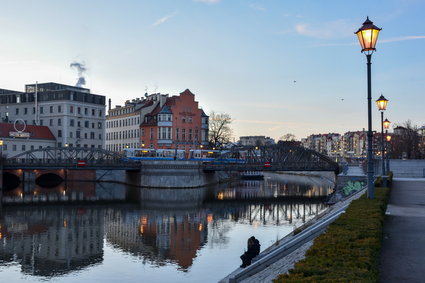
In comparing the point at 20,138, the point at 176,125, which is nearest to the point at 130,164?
the point at 176,125

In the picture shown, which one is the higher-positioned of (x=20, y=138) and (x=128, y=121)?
(x=128, y=121)

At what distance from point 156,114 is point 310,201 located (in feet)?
164

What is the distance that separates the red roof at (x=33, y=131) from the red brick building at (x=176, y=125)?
21078 mm

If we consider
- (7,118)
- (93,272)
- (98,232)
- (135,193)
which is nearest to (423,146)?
(135,193)

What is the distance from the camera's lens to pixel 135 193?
231 feet

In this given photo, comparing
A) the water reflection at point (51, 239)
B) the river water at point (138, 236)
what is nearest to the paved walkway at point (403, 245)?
the river water at point (138, 236)

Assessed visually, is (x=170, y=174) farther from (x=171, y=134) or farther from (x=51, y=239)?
(x=51, y=239)

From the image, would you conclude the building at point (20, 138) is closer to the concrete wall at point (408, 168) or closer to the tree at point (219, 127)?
the tree at point (219, 127)

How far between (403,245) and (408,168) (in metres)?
55.1

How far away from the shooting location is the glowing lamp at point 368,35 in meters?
18.5

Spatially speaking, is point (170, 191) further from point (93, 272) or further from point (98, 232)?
point (93, 272)

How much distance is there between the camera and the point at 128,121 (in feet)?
395

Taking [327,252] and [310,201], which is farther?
[310,201]

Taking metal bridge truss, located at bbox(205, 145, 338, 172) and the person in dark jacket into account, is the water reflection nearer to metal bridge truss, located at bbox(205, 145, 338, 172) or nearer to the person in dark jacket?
the person in dark jacket
